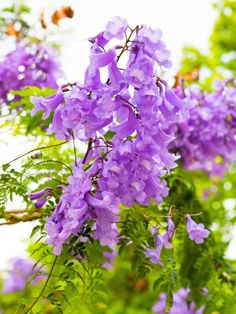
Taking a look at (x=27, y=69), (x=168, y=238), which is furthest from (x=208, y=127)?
(x=168, y=238)

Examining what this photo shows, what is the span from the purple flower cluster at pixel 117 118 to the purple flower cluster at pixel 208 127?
4.20 feet

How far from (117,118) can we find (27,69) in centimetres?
146

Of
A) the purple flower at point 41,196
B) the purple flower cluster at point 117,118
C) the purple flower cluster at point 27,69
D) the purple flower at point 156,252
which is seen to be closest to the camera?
the purple flower cluster at point 117,118

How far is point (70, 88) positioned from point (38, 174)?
0.44m

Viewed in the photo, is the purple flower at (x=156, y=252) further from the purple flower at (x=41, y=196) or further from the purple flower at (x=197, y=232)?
the purple flower at (x=41, y=196)

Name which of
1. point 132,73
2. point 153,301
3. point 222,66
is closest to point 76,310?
point 132,73

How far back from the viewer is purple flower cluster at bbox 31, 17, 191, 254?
1.18 m

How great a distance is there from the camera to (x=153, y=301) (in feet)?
15.0

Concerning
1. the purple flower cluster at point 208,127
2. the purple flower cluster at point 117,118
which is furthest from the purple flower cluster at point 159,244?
the purple flower cluster at point 208,127

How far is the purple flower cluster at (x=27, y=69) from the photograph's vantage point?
256 cm

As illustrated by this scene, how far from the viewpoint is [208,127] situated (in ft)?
8.57

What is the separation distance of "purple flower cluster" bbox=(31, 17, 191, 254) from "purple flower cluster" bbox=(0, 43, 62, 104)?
1320 mm

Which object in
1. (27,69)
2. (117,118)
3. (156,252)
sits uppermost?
(27,69)

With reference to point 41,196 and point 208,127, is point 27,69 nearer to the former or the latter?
point 208,127
